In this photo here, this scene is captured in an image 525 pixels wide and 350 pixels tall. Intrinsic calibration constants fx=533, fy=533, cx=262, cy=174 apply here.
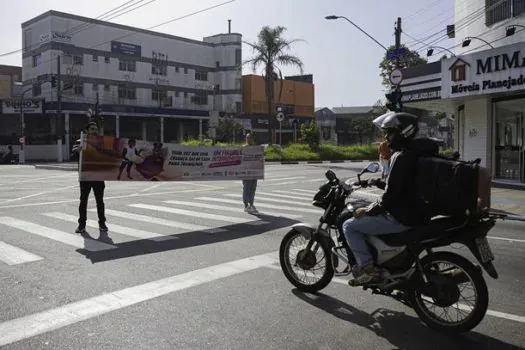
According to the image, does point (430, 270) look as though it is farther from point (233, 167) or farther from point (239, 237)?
point (233, 167)

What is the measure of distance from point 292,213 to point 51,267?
20.0 ft

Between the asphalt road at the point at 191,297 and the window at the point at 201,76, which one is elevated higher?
the window at the point at 201,76

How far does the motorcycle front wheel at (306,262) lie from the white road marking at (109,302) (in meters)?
0.88

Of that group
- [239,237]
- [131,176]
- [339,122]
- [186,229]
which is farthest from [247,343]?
[339,122]

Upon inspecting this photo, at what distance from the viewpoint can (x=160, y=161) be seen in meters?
11.3

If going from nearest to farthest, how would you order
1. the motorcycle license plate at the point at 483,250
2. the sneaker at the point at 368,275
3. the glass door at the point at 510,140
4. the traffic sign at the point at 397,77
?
the motorcycle license plate at the point at 483,250 → the sneaker at the point at 368,275 → the glass door at the point at 510,140 → the traffic sign at the point at 397,77

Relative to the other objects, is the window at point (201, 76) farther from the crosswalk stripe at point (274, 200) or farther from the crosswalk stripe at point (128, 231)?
the crosswalk stripe at point (128, 231)

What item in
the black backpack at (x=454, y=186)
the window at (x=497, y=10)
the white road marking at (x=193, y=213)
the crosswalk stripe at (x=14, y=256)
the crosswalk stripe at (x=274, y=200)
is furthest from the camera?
the window at (x=497, y=10)

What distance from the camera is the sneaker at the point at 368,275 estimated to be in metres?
4.83

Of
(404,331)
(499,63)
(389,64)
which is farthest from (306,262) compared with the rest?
(389,64)

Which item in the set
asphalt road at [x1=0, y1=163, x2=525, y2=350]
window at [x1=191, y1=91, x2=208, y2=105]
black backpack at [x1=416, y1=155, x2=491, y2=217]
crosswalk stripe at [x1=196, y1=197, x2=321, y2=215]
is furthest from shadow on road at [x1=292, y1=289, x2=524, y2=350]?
A: window at [x1=191, y1=91, x2=208, y2=105]

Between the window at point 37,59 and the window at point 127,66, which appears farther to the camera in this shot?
the window at point 127,66

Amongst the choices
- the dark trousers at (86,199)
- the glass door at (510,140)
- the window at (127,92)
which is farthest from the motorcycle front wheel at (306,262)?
the window at (127,92)

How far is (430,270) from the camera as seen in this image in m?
4.62
